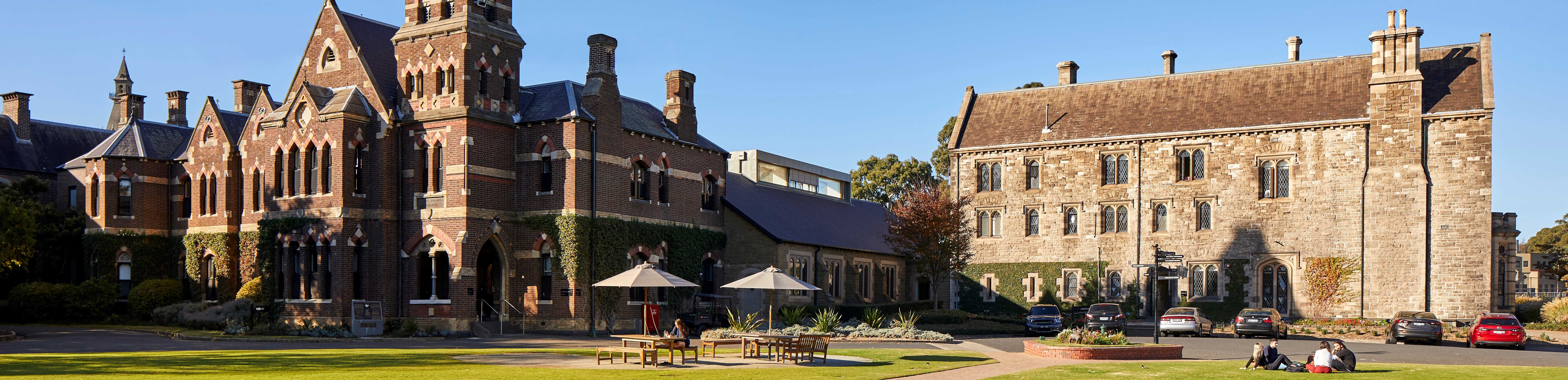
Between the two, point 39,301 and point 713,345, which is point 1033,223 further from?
point 39,301

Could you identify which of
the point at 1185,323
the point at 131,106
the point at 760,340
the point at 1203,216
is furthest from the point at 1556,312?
the point at 131,106

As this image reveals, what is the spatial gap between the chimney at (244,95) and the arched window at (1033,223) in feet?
101

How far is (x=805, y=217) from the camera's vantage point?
53.2 metres

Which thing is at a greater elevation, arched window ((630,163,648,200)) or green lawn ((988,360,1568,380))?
arched window ((630,163,648,200))

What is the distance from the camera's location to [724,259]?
4684 centimetres

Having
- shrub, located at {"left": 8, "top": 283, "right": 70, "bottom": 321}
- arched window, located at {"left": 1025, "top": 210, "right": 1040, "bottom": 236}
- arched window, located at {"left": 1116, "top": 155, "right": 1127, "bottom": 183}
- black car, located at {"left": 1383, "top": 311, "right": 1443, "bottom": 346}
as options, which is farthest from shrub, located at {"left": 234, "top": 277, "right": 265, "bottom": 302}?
black car, located at {"left": 1383, "top": 311, "right": 1443, "bottom": 346}

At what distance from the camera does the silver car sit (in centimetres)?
3884

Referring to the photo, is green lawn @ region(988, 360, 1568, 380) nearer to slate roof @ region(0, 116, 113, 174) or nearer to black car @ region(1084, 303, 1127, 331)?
black car @ region(1084, 303, 1127, 331)

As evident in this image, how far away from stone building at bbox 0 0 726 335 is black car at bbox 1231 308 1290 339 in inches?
703

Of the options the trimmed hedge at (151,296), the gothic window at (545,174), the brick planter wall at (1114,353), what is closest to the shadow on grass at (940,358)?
the brick planter wall at (1114,353)

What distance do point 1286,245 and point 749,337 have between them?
30.2 metres

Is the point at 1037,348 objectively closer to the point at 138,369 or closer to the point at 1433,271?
the point at 138,369

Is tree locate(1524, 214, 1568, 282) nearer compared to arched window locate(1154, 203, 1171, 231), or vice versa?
arched window locate(1154, 203, 1171, 231)

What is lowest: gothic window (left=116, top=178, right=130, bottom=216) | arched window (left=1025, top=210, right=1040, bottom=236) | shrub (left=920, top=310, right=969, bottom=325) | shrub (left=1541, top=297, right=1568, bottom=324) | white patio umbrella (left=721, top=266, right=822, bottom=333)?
shrub (left=920, top=310, right=969, bottom=325)
